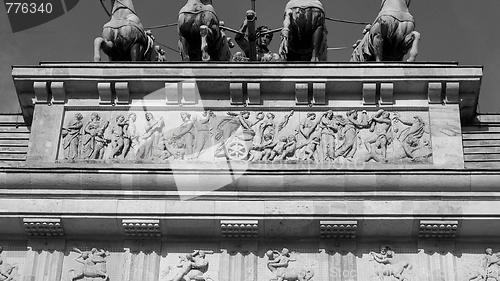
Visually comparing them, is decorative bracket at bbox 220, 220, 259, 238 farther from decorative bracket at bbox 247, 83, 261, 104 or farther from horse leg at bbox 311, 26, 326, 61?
horse leg at bbox 311, 26, 326, 61

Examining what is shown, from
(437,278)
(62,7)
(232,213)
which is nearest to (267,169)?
(232,213)

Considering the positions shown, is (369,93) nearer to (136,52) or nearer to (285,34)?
(285,34)

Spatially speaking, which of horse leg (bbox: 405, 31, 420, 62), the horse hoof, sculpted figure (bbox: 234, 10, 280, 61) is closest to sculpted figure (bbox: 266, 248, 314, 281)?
horse leg (bbox: 405, 31, 420, 62)

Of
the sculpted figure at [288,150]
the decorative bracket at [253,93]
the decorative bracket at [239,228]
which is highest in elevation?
the decorative bracket at [253,93]

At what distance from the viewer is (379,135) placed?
2238 cm

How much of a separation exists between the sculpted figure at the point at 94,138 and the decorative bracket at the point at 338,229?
4.06 metres

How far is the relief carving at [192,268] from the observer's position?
2103 centimetres

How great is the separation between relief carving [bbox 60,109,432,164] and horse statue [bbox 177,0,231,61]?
2.15m

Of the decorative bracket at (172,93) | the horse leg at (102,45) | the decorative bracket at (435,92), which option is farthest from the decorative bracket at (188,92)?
the decorative bracket at (435,92)

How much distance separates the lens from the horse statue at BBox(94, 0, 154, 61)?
24.2m

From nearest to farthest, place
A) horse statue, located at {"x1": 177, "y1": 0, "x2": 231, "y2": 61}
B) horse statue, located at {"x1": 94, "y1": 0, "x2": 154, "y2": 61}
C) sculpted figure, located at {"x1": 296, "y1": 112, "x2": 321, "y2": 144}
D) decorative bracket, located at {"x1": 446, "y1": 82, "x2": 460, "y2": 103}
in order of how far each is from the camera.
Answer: sculpted figure, located at {"x1": 296, "y1": 112, "x2": 321, "y2": 144}
decorative bracket, located at {"x1": 446, "y1": 82, "x2": 460, "y2": 103}
horse statue, located at {"x1": 94, "y1": 0, "x2": 154, "y2": 61}
horse statue, located at {"x1": 177, "y1": 0, "x2": 231, "y2": 61}

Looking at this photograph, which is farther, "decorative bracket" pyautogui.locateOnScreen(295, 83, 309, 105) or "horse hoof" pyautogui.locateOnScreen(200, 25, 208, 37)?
"horse hoof" pyautogui.locateOnScreen(200, 25, 208, 37)

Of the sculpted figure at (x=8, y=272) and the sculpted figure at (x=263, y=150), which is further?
the sculpted figure at (x=263, y=150)

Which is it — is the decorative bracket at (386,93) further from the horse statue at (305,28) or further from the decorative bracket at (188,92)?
the decorative bracket at (188,92)
